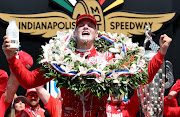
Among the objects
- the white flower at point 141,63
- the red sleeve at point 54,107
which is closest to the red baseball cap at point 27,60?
the red sleeve at point 54,107

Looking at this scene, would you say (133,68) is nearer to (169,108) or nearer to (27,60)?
(27,60)

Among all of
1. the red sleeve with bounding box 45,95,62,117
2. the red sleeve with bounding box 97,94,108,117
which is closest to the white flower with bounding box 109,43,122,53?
the red sleeve with bounding box 97,94,108,117

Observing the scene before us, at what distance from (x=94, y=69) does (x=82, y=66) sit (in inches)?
4.0

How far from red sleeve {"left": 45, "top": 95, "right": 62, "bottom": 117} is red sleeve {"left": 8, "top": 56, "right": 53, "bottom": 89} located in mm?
1174

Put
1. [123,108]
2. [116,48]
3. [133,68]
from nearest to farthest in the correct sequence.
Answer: [133,68], [116,48], [123,108]

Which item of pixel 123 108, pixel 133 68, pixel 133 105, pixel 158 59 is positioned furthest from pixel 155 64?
pixel 123 108

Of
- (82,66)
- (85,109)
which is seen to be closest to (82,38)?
(82,66)

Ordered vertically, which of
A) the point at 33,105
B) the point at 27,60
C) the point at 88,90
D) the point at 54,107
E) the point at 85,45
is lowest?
the point at 33,105

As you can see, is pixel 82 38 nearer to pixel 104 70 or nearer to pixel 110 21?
pixel 104 70

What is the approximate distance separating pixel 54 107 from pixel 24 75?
52.3 inches

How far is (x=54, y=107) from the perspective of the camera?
153 inches

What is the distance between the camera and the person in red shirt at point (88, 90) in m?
2.66

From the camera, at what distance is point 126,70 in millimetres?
2711

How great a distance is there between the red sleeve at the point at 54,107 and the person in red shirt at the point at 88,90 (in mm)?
1011
